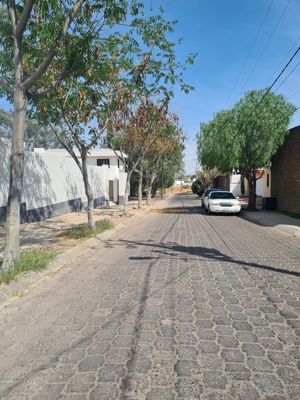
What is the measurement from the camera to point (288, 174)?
79.3 feet

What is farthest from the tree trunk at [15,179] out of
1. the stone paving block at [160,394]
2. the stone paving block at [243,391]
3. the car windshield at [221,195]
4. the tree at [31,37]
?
the car windshield at [221,195]

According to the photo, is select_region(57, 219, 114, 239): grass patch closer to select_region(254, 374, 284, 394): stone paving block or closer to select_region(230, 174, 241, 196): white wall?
select_region(254, 374, 284, 394): stone paving block

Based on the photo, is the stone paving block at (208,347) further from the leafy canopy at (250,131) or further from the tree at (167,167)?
the tree at (167,167)

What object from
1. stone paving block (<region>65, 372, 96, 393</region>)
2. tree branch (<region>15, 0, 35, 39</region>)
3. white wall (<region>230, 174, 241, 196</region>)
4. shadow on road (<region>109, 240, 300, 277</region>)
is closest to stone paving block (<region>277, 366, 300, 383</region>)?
stone paving block (<region>65, 372, 96, 393</region>)

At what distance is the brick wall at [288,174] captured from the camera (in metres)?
22.9

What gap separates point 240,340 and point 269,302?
5.46 feet

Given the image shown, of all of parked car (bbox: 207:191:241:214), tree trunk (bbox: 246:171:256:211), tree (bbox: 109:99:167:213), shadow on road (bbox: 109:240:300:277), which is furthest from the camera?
tree trunk (bbox: 246:171:256:211)

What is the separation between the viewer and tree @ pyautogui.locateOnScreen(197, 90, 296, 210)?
2462cm

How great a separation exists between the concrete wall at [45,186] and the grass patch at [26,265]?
6957 millimetres

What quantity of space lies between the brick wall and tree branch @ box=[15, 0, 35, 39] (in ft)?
58.8

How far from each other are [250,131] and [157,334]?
71.6 ft

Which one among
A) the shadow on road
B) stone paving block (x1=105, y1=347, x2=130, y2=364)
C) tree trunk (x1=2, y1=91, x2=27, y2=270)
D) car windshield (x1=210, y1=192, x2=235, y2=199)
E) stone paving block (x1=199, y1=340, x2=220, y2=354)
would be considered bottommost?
the shadow on road

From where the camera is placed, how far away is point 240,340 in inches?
185

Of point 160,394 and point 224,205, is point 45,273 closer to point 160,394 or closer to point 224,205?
point 160,394
